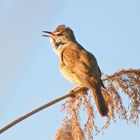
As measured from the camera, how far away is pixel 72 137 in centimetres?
316

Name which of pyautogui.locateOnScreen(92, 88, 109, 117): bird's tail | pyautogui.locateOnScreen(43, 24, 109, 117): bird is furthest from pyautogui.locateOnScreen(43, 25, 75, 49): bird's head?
pyautogui.locateOnScreen(92, 88, 109, 117): bird's tail

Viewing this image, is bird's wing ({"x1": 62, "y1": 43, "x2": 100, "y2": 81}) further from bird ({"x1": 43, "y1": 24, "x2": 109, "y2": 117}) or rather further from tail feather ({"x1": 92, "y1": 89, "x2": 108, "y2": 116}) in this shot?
tail feather ({"x1": 92, "y1": 89, "x2": 108, "y2": 116})

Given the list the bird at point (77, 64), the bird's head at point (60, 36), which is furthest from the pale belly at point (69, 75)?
the bird's head at point (60, 36)

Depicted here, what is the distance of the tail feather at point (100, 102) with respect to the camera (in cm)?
374

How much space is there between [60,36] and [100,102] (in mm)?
2913

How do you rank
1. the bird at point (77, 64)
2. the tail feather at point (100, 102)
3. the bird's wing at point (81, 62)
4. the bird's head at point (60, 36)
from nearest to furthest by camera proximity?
the tail feather at point (100, 102), the bird at point (77, 64), the bird's wing at point (81, 62), the bird's head at point (60, 36)

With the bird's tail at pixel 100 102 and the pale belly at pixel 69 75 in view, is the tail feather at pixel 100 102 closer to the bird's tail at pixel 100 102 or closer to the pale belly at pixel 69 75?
the bird's tail at pixel 100 102

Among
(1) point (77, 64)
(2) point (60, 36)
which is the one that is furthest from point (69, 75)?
(2) point (60, 36)

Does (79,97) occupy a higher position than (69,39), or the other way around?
(69,39)

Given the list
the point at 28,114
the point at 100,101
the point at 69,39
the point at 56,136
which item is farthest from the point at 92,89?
the point at 69,39

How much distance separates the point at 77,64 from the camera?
18.2 ft

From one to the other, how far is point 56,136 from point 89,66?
2.23 meters

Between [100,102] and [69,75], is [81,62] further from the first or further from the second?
[100,102]

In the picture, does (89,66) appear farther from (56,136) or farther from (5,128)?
(5,128)
